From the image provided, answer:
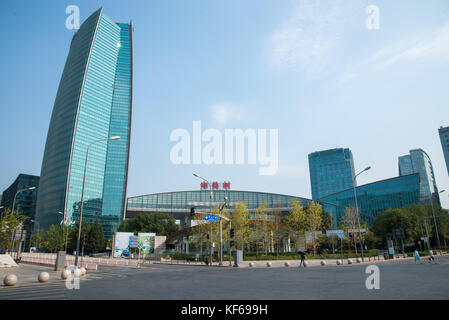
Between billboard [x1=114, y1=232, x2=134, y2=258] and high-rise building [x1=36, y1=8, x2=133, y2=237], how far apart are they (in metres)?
55.7

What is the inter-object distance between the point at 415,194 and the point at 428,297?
115 m

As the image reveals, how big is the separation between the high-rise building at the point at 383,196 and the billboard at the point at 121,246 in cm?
7510

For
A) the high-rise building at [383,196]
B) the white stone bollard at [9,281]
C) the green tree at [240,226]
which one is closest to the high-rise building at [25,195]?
the green tree at [240,226]

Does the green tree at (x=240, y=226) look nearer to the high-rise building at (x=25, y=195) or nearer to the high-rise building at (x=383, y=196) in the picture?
the high-rise building at (x=383, y=196)

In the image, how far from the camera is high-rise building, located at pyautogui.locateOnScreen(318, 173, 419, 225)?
105062 mm

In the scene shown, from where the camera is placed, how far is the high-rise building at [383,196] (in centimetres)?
10506

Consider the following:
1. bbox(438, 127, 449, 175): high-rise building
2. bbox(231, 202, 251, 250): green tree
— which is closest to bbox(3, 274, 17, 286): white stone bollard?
bbox(231, 202, 251, 250): green tree

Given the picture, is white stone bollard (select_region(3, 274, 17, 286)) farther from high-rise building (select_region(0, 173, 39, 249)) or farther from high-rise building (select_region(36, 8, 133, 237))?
high-rise building (select_region(0, 173, 39, 249))

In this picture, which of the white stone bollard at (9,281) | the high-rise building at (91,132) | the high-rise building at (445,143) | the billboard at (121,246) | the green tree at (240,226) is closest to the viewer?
the white stone bollard at (9,281)

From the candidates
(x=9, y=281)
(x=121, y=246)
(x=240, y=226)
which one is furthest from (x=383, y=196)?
(x=9, y=281)

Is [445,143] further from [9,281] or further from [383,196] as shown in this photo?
[9,281]

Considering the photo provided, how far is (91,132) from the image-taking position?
123125 millimetres
